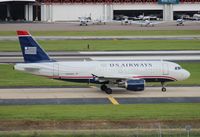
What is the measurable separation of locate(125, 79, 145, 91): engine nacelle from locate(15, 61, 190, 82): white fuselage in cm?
90

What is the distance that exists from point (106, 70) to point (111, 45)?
169 feet

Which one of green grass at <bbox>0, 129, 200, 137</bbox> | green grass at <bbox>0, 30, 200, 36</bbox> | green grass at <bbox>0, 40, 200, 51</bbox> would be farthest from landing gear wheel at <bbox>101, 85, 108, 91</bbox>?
green grass at <bbox>0, 30, 200, 36</bbox>

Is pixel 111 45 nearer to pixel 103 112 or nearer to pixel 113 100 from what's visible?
pixel 113 100

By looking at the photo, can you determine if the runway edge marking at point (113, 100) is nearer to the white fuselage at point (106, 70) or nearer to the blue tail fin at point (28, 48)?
the white fuselage at point (106, 70)

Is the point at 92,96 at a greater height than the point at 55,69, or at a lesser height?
lesser

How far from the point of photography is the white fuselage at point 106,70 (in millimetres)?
58594

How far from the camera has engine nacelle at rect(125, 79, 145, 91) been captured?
189 feet

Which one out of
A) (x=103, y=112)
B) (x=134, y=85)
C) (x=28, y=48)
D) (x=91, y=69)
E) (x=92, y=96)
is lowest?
(x=103, y=112)

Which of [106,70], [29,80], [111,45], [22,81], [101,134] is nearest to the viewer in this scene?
[101,134]

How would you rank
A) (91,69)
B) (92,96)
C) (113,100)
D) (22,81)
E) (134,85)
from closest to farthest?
(113,100) → (92,96) → (134,85) → (91,69) → (22,81)

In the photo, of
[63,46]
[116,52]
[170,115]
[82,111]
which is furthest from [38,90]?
[63,46]

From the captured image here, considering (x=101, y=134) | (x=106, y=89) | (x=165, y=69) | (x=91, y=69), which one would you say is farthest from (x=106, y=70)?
(x=101, y=134)

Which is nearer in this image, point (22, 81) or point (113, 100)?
point (113, 100)

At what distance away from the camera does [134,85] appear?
57.7 metres
